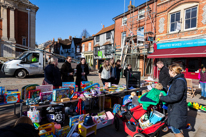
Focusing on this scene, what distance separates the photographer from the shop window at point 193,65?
11.2 m

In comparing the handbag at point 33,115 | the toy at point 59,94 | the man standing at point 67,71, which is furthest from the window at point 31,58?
the handbag at point 33,115

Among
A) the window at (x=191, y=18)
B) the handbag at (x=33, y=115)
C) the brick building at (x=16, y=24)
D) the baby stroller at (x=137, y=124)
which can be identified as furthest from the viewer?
the brick building at (x=16, y=24)

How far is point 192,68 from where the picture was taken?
11.6 meters

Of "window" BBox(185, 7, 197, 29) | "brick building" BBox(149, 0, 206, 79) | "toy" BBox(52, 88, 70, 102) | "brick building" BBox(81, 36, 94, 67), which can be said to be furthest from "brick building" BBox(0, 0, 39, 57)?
"window" BBox(185, 7, 197, 29)

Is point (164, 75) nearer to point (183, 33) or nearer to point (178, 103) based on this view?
point (178, 103)

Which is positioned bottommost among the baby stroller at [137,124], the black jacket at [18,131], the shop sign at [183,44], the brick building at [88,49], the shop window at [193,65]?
the baby stroller at [137,124]

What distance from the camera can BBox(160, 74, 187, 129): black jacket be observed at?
254 centimetres

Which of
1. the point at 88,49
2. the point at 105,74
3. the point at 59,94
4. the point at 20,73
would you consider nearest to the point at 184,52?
the point at 105,74

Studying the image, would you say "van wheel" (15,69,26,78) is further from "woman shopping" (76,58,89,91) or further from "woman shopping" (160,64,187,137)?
"woman shopping" (160,64,187,137)

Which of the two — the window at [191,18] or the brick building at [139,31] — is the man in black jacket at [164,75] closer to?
the brick building at [139,31]

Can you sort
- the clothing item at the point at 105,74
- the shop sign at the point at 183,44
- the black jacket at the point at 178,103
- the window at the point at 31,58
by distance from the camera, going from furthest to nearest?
the window at the point at 31,58
the shop sign at the point at 183,44
the clothing item at the point at 105,74
the black jacket at the point at 178,103

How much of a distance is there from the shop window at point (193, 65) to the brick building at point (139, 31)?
4007 mm

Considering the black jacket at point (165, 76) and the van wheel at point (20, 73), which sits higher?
the black jacket at point (165, 76)

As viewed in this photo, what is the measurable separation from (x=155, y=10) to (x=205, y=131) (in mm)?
13768
